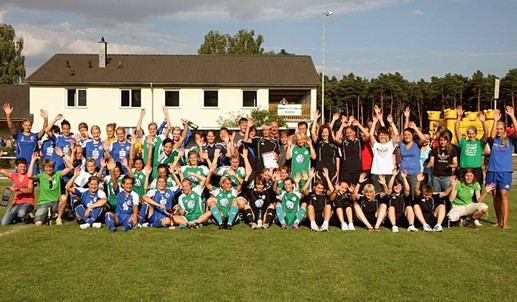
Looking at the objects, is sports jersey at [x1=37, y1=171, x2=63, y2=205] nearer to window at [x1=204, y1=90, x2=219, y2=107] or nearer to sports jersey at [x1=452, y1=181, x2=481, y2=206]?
sports jersey at [x1=452, y1=181, x2=481, y2=206]

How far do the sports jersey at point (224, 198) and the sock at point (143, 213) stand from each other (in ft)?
3.95

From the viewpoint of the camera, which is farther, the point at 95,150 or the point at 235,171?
the point at 95,150

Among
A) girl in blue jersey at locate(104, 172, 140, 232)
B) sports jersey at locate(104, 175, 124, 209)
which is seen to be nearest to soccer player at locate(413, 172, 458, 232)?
girl in blue jersey at locate(104, 172, 140, 232)

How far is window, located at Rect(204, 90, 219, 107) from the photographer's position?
109ft

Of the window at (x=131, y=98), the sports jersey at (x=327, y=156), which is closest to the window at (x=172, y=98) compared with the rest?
the window at (x=131, y=98)

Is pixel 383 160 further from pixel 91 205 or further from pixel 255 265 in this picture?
pixel 91 205

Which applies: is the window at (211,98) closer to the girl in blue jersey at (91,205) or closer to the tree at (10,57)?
the girl in blue jersey at (91,205)

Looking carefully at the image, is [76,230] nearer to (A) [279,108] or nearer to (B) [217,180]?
(B) [217,180]

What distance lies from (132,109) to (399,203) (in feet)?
87.1

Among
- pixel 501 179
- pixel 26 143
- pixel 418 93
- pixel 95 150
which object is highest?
pixel 418 93

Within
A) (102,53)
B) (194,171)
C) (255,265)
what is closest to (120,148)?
(194,171)

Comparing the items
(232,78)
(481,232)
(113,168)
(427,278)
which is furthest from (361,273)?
(232,78)

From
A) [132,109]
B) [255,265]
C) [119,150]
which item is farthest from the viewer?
[132,109]

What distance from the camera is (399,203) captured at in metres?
8.87
